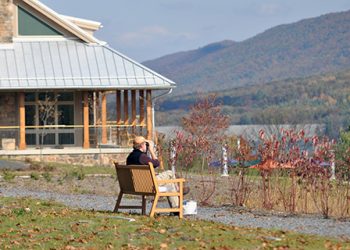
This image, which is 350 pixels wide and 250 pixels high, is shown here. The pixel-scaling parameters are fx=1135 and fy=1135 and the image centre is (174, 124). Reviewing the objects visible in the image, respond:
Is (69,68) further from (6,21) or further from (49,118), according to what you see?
(6,21)

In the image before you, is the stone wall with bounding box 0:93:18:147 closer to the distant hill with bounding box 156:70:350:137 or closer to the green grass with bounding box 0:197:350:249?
the green grass with bounding box 0:197:350:249

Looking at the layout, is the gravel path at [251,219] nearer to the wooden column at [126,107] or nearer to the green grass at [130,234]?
the green grass at [130,234]

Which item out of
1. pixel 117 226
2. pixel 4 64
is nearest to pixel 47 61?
pixel 4 64

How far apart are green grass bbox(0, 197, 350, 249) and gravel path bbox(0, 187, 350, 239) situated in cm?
96

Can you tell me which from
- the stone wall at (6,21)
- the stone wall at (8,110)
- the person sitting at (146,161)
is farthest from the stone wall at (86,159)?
the person sitting at (146,161)

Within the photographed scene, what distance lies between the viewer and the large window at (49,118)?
3759 cm

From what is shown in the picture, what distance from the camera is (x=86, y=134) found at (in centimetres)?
3719

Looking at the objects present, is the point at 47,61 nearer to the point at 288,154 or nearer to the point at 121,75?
the point at 121,75

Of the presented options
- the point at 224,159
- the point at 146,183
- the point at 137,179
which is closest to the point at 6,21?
the point at 224,159

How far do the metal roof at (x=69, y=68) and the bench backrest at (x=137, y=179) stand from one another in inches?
754

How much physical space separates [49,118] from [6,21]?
3.56 meters

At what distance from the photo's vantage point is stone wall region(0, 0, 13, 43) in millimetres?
37812

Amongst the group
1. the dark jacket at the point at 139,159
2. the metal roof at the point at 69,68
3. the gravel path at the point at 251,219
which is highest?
the metal roof at the point at 69,68

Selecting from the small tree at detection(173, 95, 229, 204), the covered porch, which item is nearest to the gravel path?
the small tree at detection(173, 95, 229, 204)
